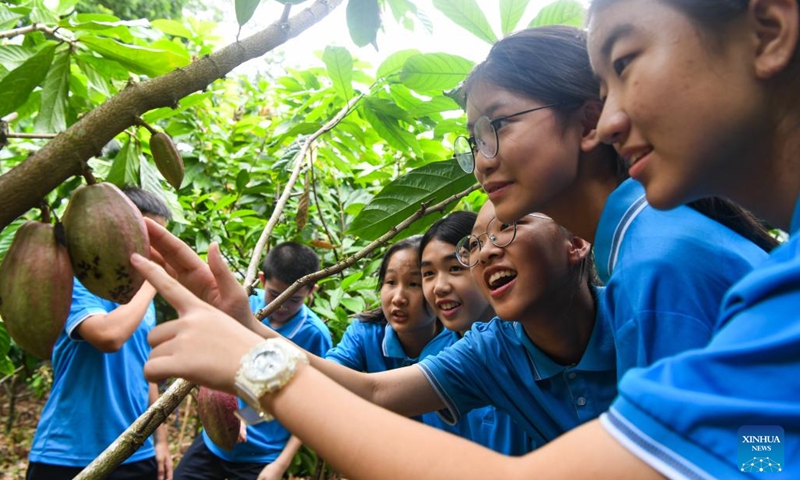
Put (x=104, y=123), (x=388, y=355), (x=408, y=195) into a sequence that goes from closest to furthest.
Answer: (x=104, y=123), (x=408, y=195), (x=388, y=355)

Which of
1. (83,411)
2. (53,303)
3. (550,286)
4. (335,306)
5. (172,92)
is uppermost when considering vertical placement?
(172,92)

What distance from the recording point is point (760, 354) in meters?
0.56

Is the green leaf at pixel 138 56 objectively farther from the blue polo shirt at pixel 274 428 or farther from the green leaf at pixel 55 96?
the blue polo shirt at pixel 274 428

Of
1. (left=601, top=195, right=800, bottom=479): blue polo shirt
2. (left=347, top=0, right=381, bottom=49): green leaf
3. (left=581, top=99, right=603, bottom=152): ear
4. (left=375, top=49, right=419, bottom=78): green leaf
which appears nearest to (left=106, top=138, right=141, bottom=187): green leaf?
Result: (left=347, top=0, right=381, bottom=49): green leaf

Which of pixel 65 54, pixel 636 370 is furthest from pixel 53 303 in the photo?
pixel 636 370

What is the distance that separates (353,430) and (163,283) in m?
0.30

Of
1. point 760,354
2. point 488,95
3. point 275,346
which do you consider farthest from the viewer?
point 488,95

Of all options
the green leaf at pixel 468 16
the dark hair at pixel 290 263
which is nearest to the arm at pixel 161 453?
the dark hair at pixel 290 263

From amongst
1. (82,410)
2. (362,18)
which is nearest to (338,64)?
(362,18)

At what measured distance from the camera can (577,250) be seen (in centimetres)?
154

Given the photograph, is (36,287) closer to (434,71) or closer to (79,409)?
(434,71)

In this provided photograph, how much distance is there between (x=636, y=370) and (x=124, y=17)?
29.8ft

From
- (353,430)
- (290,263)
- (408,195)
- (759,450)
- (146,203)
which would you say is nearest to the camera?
(759,450)

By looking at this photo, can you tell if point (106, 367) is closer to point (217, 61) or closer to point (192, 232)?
point (192, 232)
